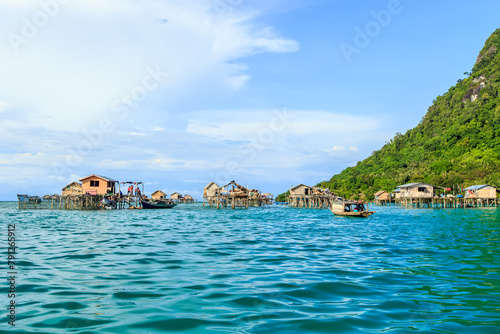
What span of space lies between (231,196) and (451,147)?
4133 inches

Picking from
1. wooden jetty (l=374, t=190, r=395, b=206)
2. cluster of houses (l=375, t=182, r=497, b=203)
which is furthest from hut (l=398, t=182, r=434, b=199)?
wooden jetty (l=374, t=190, r=395, b=206)

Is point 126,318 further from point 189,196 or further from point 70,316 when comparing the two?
point 189,196

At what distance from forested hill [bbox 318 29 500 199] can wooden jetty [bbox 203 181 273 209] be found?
158 ft

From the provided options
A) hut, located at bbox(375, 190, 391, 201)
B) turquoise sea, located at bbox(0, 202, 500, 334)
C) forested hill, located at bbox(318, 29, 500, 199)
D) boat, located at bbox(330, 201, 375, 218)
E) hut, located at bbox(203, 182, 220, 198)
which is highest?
forested hill, located at bbox(318, 29, 500, 199)

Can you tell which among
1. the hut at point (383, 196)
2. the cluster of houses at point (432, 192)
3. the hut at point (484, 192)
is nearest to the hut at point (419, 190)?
the cluster of houses at point (432, 192)

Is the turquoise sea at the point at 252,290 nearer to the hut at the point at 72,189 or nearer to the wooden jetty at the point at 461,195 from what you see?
the hut at the point at 72,189

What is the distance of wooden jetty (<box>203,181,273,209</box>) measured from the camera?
82569 mm

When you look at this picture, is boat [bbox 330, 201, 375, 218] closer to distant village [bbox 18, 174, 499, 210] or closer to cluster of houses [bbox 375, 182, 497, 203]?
distant village [bbox 18, 174, 499, 210]

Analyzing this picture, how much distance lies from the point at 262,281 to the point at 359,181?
14283 cm

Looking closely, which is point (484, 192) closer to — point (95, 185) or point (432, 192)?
point (432, 192)

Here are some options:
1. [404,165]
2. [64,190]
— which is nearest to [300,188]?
[64,190]

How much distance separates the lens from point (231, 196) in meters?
82.6

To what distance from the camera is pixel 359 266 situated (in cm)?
1287

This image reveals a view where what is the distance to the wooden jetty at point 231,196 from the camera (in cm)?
8257
